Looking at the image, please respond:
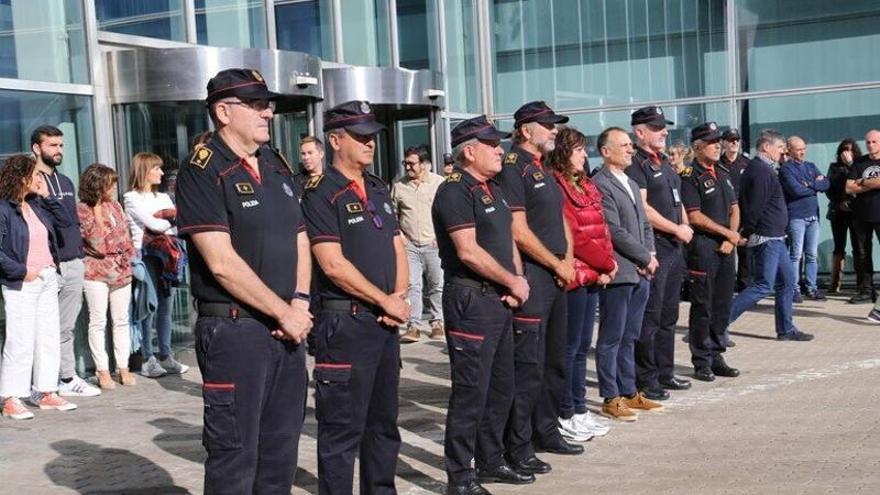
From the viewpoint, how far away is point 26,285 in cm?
881

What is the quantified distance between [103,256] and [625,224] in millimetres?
4216

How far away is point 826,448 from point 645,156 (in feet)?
8.89

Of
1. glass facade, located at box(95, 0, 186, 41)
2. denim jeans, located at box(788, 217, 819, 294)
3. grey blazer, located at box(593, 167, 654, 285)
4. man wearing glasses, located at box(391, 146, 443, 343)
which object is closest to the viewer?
grey blazer, located at box(593, 167, 654, 285)

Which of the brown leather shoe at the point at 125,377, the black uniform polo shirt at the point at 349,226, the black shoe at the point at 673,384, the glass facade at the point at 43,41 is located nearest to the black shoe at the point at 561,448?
the black uniform polo shirt at the point at 349,226

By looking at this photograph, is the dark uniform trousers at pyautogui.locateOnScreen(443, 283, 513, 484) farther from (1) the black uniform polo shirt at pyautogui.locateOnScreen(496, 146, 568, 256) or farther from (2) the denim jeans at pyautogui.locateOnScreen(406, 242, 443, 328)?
(2) the denim jeans at pyautogui.locateOnScreen(406, 242, 443, 328)

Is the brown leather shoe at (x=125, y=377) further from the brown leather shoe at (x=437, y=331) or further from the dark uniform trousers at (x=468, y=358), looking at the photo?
the dark uniform trousers at (x=468, y=358)

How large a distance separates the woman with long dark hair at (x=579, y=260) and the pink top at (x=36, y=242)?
377 centimetres

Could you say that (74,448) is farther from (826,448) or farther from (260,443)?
(826,448)

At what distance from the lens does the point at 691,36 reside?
16.8 m

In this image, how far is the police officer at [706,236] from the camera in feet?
32.2

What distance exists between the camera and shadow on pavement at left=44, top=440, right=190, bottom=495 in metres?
6.67

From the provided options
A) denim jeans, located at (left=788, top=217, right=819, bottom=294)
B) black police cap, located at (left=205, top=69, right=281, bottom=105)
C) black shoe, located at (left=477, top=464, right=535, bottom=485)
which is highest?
black police cap, located at (left=205, top=69, right=281, bottom=105)

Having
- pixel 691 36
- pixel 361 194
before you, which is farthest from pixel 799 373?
pixel 691 36

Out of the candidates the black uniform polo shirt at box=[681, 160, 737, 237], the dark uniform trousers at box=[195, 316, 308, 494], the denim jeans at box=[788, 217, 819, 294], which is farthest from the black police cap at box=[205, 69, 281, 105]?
the denim jeans at box=[788, 217, 819, 294]
